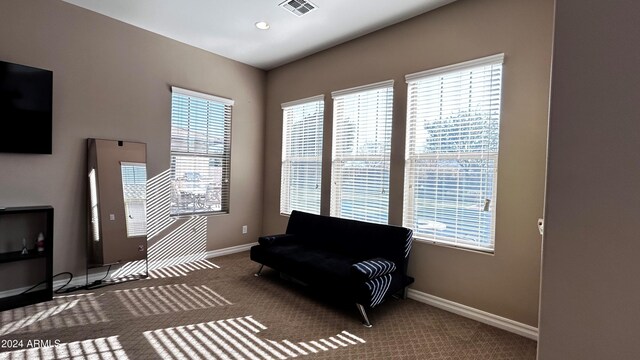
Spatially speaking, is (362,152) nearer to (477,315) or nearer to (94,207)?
(477,315)

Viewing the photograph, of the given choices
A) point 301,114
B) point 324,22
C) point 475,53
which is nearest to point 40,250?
point 301,114


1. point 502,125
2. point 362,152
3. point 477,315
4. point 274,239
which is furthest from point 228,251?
point 502,125

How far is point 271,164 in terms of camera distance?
4.90 metres

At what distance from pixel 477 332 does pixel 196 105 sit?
14.3 ft

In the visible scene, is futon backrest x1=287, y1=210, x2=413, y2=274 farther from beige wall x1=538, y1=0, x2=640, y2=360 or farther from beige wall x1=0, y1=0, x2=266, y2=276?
beige wall x1=538, y1=0, x2=640, y2=360

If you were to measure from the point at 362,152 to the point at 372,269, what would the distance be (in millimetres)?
1565

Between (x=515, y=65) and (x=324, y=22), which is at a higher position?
(x=324, y=22)

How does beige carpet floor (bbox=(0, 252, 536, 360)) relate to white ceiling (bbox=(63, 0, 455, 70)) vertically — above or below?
below

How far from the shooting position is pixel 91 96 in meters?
3.27

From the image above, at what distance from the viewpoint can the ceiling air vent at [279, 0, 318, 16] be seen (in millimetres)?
2945

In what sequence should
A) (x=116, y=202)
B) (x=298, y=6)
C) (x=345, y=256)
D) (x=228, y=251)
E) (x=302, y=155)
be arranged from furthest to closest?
(x=228, y=251)
(x=302, y=155)
(x=116, y=202)
(x=345, y=256)
(x=298, y=6)

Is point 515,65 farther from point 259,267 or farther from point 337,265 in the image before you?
point 259,267

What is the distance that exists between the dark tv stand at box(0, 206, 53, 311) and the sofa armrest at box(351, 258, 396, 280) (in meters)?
3.01

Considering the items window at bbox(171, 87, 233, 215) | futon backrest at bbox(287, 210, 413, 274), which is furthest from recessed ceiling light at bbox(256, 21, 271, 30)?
futon backrest at bbox(287, 210, 413, 274)
